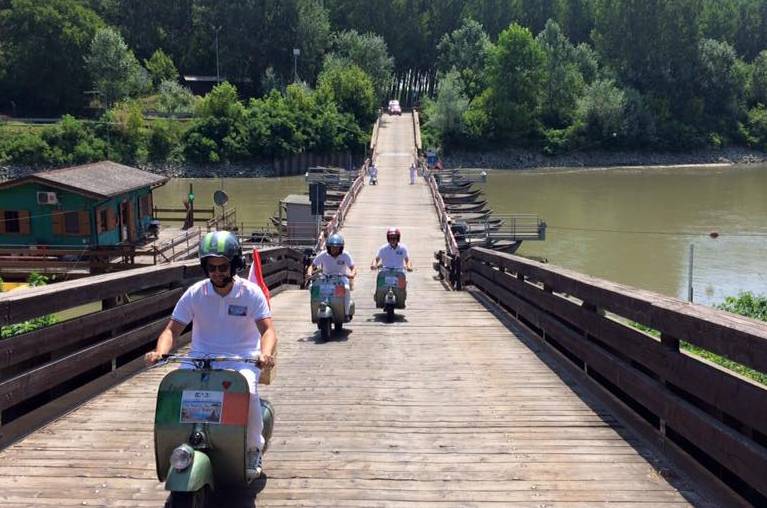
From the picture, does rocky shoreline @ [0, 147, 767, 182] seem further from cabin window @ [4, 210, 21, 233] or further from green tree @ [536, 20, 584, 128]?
cabin window @ [4, 210, 21, 233]

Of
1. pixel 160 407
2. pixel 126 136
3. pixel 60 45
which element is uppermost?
pixel 60 45

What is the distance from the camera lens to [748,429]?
4.64 metres

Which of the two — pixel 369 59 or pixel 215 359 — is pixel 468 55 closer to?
pixel 369 59

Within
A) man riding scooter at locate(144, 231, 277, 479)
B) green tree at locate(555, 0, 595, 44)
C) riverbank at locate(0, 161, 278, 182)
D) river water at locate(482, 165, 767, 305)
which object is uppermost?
green tree at locate(555, 0, 595, 44)

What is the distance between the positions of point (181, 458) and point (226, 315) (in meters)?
1.05

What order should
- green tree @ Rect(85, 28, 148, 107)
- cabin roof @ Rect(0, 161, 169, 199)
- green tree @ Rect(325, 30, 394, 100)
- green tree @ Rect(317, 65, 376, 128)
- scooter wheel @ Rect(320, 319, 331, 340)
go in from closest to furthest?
scooter wheel @ Rect(320, 319, 331, 340) < cabin roof @ Rect(0, 161, 169, 199) < green tree @ Rect(85, 28, 148, 107) < green tree @ Rect(317, 65, 376, 128) < green tree @ Rect(325, 30, 394, 100)

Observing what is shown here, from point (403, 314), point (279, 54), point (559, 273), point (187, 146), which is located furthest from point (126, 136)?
point (559, 273)

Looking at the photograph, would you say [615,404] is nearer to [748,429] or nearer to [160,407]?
[748,429]

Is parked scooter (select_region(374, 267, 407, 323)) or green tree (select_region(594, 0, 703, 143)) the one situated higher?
green tree (select_region(594, 0, 703, 143))

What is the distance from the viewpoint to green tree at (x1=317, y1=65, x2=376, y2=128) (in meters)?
85.6

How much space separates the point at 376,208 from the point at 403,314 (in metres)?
24.0

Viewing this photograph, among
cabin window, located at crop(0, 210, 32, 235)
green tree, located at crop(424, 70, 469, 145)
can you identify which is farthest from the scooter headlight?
green tree, located at crop(424, 70, 469, 145)

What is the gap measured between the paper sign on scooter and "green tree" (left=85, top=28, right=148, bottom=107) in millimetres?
86759

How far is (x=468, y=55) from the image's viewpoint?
9912 centimetres
